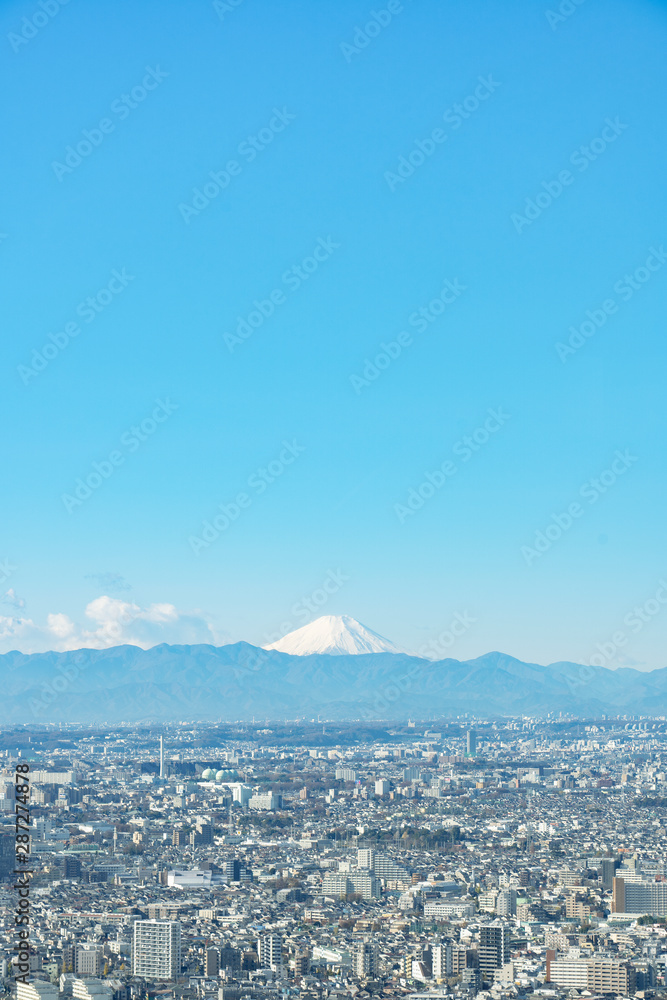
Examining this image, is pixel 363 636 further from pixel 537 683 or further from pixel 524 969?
pixel 524 969

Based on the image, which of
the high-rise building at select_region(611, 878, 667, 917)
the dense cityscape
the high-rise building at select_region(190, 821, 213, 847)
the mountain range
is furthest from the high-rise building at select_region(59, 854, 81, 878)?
the mountain range

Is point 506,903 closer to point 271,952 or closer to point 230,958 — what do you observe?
point 271,952

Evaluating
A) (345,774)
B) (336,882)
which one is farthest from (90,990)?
(345,774)

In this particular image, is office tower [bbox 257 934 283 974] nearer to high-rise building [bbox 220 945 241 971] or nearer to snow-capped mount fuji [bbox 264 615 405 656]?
high-rise building [bbox 220 945 241 971]

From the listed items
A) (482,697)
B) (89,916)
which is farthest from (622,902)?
(482,697)

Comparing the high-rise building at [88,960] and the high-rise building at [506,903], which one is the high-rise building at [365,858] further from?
the high-rise building at [88,960]

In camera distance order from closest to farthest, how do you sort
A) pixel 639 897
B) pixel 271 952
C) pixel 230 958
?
pixel 230 958
pixel 271 952
pixel 639 897
